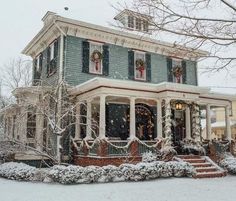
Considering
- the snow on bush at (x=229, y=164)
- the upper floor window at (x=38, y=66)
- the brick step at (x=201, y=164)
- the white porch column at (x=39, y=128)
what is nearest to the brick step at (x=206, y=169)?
the brick step at (x=201, y=164)

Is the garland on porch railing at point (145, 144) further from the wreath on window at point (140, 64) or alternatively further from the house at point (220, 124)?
the house at point (220, 124)

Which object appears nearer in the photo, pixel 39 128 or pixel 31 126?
pixel 39 128

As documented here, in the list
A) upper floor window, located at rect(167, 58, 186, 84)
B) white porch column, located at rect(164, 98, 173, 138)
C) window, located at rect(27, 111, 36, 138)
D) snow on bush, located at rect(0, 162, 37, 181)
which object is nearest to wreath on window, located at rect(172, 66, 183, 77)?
upper floor window, located at rect(167, 58, 186, 84)

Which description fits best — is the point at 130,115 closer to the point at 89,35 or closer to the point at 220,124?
the point at 89,35

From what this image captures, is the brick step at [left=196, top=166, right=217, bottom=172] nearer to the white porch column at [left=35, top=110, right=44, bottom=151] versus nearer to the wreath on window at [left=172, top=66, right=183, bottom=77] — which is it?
the wreath on window at [left=172, top=66, right=183, bottom=77]

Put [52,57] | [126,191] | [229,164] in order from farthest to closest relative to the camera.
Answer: [52,57] < [229,164] < [126,191]

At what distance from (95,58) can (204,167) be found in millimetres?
7667

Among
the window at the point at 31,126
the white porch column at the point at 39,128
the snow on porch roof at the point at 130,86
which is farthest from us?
the window at the point at 31,126

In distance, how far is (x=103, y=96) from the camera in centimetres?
1530

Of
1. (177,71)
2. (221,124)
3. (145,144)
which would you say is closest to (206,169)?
(145,144)

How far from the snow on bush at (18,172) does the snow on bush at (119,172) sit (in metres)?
1.00

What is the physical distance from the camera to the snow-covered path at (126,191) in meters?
9.92

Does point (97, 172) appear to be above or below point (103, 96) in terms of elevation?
below

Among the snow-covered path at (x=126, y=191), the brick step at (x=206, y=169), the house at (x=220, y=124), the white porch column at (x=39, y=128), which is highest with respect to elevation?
the house at (x=220, y=124)
